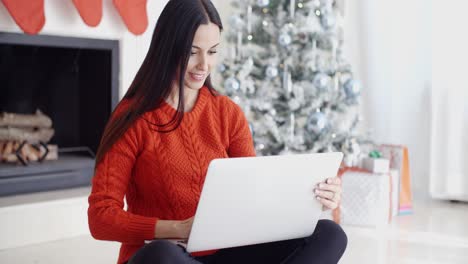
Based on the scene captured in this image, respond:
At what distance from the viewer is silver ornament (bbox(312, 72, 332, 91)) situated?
2.95 meters

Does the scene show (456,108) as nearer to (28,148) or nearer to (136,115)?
(28,148)

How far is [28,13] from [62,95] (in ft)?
1.92

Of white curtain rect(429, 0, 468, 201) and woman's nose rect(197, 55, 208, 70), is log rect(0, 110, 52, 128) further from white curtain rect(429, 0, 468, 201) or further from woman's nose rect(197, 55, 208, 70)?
white curtain rect(429, 0, 468, 201)

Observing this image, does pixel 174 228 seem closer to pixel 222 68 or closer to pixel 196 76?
pixel 196 76

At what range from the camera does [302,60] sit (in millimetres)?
3078

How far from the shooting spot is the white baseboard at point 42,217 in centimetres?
243

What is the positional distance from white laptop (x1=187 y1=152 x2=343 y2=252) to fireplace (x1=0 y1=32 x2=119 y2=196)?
1.60m

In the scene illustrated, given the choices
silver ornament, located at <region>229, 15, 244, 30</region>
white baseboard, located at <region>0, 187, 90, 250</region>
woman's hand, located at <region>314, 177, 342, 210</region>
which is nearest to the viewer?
woman's hand, located at <region>314, 177, 342, 210</region>

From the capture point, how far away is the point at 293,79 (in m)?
3.11

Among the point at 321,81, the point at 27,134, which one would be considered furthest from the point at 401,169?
the point at 27,134

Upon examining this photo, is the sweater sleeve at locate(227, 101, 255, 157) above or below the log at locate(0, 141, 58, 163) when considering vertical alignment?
above

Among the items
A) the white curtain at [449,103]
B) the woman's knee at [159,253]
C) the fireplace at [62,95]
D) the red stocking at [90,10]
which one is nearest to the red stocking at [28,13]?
the fireplace at [62,95]

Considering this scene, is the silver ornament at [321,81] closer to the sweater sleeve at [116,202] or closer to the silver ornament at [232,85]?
the silver ornament at [232,85]

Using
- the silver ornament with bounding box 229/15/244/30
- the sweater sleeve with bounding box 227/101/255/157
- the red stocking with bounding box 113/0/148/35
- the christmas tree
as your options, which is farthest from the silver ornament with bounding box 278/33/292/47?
the sweater sleeve with bounding box 227/101/255/157
